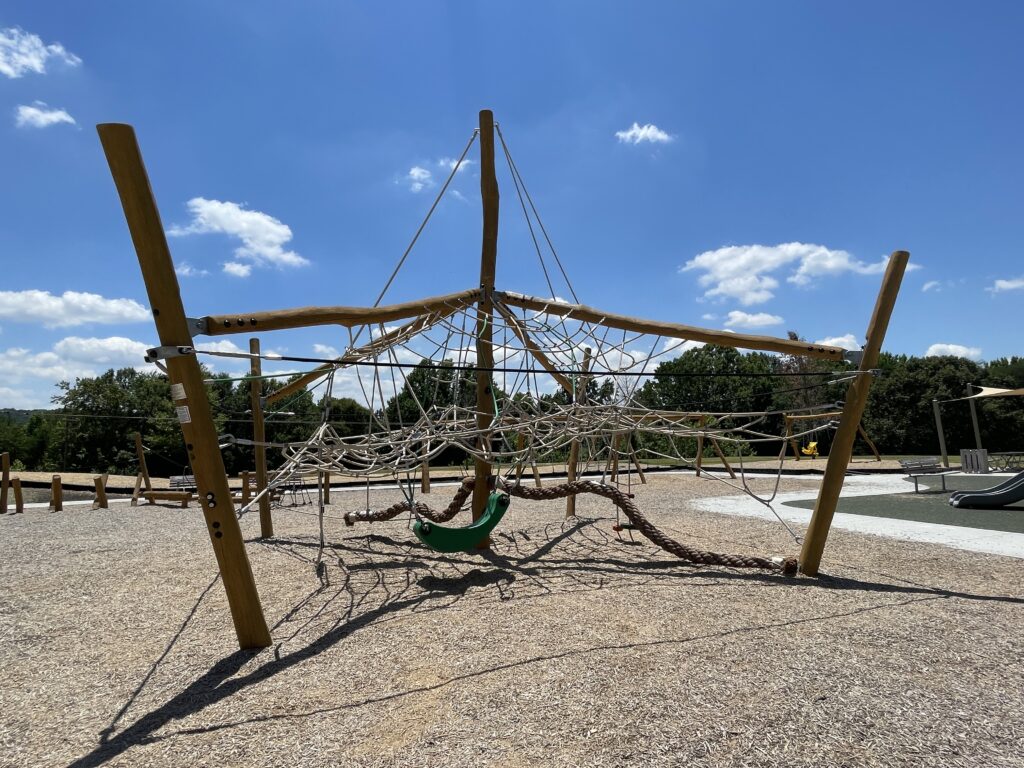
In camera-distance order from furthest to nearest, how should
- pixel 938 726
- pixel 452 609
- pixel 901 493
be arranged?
1. pixel 901 493
2. pixel 452 609
3. pixel 938 726

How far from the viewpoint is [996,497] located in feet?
28.3

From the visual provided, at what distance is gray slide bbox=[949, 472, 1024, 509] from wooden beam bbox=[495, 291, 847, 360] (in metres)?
5.61

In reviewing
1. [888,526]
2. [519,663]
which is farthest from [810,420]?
[519,663]

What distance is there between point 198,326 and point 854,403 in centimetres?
468

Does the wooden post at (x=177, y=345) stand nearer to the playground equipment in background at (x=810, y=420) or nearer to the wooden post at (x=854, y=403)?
the playground equipment in background at (x=810, y=420)

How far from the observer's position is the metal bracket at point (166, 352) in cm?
302

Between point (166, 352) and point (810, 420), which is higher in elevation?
point (166, 352)

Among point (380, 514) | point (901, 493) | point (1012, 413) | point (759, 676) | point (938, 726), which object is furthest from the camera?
point (1012, 413)

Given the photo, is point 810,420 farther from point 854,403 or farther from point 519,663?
point 519,663

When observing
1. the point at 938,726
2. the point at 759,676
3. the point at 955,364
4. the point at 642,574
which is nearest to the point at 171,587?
the point at 642,574

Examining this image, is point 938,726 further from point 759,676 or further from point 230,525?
point 230,525

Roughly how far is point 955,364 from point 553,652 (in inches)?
1321

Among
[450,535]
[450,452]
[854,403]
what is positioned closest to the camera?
[854,403]

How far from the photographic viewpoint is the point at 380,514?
6.66 m
